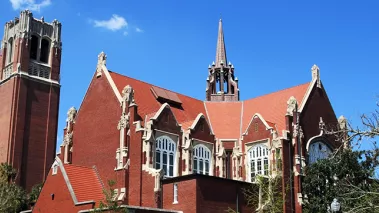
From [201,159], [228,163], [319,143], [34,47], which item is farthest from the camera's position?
[34,47]

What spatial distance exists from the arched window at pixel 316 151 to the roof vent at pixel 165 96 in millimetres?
11953

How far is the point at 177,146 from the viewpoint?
4250 cm

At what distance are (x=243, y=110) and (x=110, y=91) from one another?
45.0 ft

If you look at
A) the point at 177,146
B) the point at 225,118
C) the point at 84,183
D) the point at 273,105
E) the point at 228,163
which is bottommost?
the point at 84,183

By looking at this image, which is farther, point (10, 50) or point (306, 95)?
point (10, 50)

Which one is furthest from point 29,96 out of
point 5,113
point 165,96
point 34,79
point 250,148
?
point 250,148

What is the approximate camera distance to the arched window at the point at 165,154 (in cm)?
4097

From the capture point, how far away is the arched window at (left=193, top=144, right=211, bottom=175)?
143ft

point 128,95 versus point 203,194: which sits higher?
point 128,95

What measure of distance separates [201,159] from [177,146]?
2.78 metres

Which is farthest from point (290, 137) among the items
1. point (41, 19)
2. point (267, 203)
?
point (41, 19)

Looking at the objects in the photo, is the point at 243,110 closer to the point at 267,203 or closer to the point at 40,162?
the point at 267,203

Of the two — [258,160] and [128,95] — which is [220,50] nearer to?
[258,160]

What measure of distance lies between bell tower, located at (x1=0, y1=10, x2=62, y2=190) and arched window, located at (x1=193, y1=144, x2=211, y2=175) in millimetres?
31661
